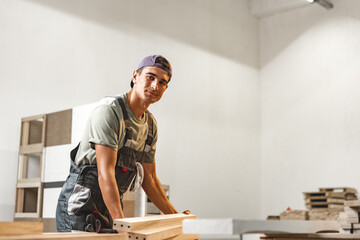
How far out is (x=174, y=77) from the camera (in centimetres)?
847

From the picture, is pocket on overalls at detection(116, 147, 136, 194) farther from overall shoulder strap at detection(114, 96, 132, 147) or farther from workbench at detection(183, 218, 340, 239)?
workbench at detection(183, 218, 340, 239)

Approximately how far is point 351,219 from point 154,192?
4.00 ft

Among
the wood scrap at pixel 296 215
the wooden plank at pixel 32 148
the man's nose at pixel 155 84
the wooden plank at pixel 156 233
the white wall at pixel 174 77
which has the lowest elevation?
the wood scrap at pixel 296 215

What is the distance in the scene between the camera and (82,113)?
4.82 metres

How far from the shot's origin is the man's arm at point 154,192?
295 cm

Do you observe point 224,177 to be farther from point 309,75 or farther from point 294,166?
point 309,75

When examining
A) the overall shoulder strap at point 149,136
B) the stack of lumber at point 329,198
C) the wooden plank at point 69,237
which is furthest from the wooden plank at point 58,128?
the stack of lumber at point 329,198

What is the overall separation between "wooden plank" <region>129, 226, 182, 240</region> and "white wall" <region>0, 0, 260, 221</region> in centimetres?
405

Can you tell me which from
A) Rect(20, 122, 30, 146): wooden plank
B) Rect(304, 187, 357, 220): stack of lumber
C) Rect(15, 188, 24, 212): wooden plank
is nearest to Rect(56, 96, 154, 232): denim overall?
Rect(15, 188, 24, 212): wooden plank

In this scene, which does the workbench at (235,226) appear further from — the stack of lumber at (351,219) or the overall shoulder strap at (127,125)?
the overall shoulder strap at (127,125)

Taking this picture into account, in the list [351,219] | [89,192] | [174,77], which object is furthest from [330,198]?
[89,192]

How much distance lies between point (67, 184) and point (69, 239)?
1.11m

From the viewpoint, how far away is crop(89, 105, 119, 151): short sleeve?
262cm

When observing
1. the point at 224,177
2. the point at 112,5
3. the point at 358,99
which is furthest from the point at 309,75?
the point at 112,5
